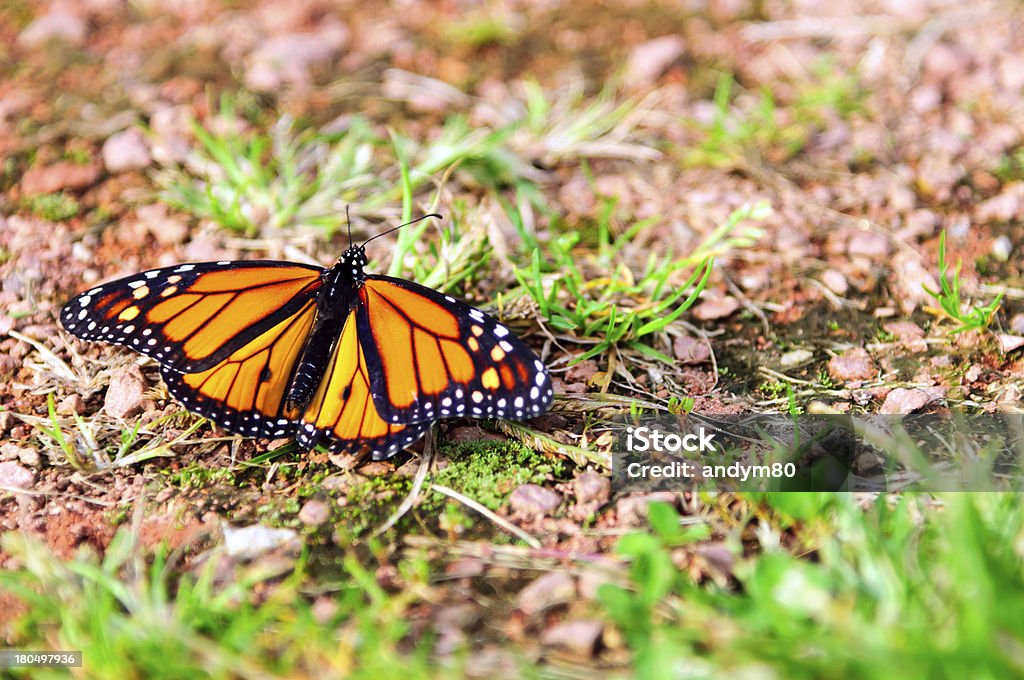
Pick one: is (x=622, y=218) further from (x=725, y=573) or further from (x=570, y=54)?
(x=725, y=573)

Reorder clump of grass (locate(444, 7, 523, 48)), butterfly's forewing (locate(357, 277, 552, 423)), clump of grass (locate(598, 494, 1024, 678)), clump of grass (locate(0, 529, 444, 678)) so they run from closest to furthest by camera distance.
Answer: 1. clump of grass (locate(598, 494, 1024, 678))
2. clump of grass (locate(0, 529, 444, 678))
3. butterfly's forewing (locate(357, 277, 552, 423))
4. clump of grass (locate(444, 7, 523, 48))

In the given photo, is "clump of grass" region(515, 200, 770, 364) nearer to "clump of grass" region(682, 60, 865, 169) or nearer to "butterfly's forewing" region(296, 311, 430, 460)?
"clump of grass" region(682, 60, 865, 169)

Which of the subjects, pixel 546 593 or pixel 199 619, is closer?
pixel 199 619

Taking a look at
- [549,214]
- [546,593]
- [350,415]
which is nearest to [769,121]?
[549,214]

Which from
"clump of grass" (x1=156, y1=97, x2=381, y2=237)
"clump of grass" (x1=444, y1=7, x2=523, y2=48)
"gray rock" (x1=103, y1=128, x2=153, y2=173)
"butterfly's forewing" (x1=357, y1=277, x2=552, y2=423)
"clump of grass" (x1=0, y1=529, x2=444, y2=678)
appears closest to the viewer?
"clump of grass" (x1=0, y1=529, x2=444, y2=678)

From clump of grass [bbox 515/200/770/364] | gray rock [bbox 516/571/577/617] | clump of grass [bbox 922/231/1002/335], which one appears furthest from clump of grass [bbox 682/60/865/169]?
gray rock [bbox 516/571/577/617]

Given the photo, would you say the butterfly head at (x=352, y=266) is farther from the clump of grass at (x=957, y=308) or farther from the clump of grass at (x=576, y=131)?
the clump of grass at (x=957, y=308)

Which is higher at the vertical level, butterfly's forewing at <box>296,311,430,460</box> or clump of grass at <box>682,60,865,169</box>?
clump of grass at <box>682,60,865,169</box>

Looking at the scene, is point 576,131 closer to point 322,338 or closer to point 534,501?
point 322,338
